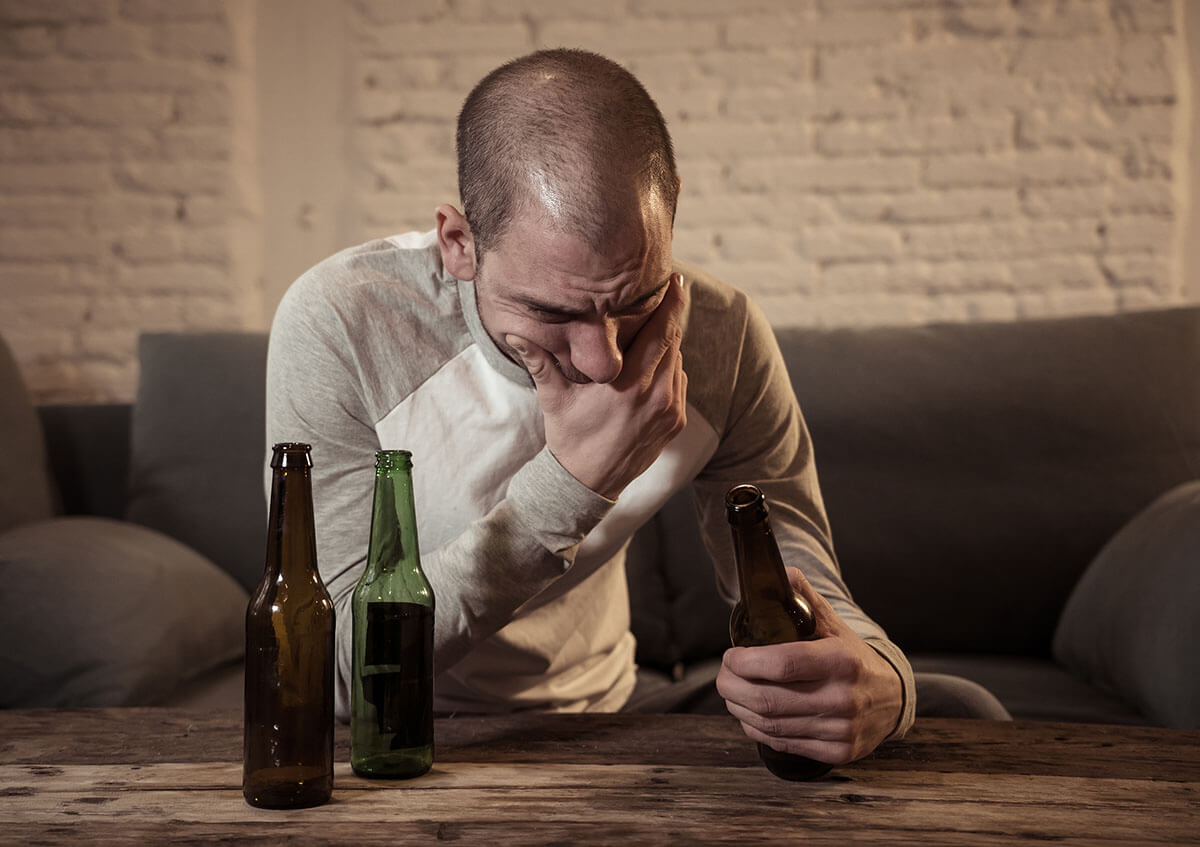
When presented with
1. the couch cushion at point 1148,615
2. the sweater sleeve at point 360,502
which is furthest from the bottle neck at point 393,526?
the couch cushion at point 1148,615

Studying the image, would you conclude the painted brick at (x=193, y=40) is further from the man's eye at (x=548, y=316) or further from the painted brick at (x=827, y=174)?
the man's eye at (x=548, y=316)

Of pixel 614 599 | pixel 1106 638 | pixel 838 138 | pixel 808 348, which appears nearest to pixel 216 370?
pixel 614 599

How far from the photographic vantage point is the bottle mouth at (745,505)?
808 mm

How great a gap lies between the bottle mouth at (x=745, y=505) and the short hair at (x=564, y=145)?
0.25 metres

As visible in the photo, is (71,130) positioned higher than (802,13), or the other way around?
(802,13)

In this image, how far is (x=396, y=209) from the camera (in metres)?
2.44

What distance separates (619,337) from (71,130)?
192 cm

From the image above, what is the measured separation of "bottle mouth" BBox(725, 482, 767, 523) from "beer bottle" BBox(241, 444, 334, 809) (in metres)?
→ 0.32

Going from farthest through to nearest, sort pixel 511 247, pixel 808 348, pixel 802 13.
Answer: pixel 802 13
pixel 808 348
pixel 511 247

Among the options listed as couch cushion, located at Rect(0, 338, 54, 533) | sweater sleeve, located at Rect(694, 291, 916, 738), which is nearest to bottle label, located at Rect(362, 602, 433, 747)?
sweater sleeve, located at Rect(694, 291, 916, 738)

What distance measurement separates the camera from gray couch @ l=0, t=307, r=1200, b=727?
66.1 inches

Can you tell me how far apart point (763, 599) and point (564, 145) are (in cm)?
43

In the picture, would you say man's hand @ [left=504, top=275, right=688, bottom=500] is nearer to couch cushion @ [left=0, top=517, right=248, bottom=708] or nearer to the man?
the man

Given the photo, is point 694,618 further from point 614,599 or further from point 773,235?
point 773,235
